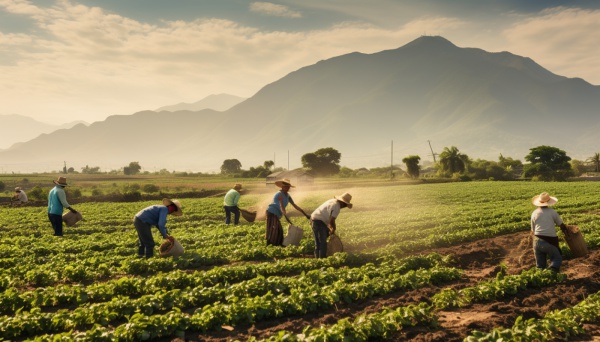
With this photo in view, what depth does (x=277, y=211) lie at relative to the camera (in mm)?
14016

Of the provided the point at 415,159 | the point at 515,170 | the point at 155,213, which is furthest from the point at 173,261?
the point at 515,170

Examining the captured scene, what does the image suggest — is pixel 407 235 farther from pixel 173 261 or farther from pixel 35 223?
pixel 35 223

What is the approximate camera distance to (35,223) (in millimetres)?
23656

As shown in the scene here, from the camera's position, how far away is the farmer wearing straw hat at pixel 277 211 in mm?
13742

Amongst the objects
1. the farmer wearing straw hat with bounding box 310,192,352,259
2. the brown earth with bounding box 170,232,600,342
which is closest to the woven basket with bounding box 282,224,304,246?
the farmer wearing straw hat with bounding box 310,192,352,259

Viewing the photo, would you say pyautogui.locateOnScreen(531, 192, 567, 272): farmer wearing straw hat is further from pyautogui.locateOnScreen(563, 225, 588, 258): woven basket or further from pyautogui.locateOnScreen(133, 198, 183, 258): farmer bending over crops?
pyautogui.locateOnScreen(133, 198, 183, 258): farmer bending over crops

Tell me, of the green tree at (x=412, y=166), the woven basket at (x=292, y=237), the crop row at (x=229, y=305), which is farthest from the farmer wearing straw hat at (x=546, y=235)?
the green tree at (x=412, y=166)

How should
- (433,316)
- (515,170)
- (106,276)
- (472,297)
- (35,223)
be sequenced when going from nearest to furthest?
1. (433,316)
2. (472,297)
3. (106,276)
4. (35,223)
5. (515,170)

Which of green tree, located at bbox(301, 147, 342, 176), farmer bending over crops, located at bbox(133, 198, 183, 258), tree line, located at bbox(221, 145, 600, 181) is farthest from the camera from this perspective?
green tree, located at bbox(301, 147, 342, 176)

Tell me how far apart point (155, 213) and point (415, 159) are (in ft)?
270

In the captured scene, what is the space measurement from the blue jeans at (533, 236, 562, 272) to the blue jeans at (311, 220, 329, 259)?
5.23 m

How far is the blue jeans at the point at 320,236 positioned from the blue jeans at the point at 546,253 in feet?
17.2

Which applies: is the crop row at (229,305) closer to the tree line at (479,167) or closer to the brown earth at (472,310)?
the brown earth at (472,310)

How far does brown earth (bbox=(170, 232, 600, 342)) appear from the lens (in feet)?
24.4
